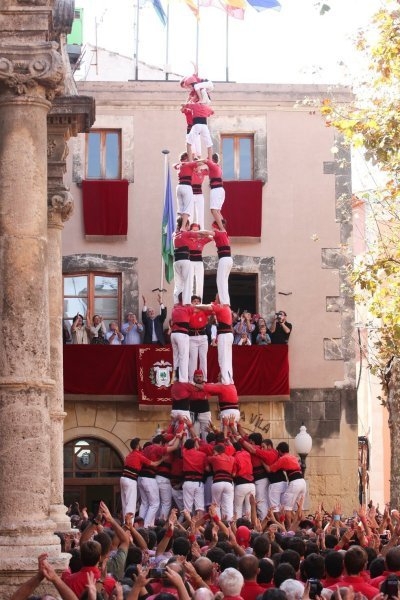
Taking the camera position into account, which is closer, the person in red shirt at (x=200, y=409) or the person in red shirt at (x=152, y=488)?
the person in red shirt at (x=152, y=488)

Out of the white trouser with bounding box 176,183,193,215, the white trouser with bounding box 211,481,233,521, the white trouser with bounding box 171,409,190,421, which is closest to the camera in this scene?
the white trouser with bounding box 211,481,233,521

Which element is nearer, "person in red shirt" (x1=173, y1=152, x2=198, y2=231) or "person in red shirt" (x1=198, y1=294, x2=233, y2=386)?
"person in red shirt" (x1=198, y1=294, x2=233, y2=386)

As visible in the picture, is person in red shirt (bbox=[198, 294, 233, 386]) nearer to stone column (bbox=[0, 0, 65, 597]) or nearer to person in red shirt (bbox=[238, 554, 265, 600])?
stone column (bbox=[0, 0, 65, 597])

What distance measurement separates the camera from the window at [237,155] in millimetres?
34594

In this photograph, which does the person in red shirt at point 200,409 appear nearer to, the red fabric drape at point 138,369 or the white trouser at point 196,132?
Answer: the white trouser at point 196,132

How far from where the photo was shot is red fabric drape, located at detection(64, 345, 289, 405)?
32.1 meters

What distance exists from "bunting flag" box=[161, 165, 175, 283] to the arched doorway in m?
4.34

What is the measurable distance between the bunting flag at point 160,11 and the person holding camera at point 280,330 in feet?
27.1

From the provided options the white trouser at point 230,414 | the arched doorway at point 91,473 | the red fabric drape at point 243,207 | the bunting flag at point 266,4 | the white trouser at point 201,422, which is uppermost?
the bunting flag at point 266,4

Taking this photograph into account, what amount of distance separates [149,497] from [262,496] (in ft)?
6.30

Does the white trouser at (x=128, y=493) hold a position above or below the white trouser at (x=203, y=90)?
below

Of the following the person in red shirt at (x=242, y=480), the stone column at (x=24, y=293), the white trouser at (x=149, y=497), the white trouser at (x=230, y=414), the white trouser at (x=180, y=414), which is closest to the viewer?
the stone column at (x=24, y=293)

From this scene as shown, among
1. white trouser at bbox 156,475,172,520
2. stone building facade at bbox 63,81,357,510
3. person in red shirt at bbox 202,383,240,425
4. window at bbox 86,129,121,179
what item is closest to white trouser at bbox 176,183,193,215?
person in red shirt at bbox 202,383,240,425

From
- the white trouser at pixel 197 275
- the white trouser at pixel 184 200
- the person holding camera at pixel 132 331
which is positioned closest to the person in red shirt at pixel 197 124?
the white trouser at pixel 184 200
